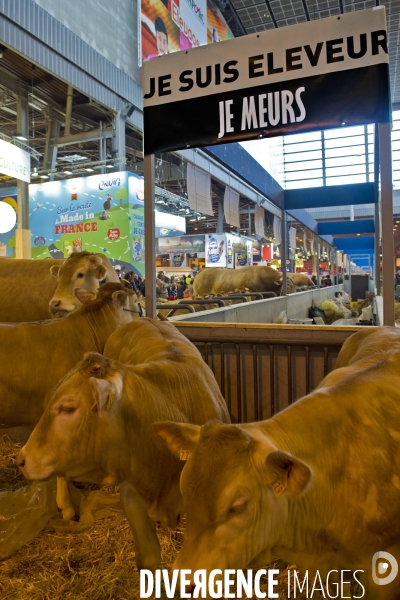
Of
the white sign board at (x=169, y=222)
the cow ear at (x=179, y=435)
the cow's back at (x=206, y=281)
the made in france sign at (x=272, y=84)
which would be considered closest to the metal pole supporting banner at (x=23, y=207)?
the white sign board at (x=169, y=222)

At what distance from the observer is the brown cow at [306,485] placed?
1.23 metres

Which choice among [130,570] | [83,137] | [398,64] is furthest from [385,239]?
[398,64]

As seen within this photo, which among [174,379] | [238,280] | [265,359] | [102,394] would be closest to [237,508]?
[102,394]

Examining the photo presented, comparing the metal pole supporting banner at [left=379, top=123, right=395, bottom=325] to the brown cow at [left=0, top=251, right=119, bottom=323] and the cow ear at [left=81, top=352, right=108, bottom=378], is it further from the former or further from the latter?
the brown cow at [left=0, top=251, right=119, bottom=323]

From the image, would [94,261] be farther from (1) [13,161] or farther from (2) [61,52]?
(2) [61,52]

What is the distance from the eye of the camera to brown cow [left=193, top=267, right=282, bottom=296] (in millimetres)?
9164

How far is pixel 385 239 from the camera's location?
9.45ft

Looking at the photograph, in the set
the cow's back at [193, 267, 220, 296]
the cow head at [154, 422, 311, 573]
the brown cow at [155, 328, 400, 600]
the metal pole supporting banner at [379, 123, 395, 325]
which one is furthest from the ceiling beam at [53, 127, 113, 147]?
the cow head at [154, 422, 311, 573]

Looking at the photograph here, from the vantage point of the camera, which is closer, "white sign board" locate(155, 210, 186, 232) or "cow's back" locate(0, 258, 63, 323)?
"cow's back" locate(0, 258, 63, 323)

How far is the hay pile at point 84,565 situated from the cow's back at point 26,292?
273 cm

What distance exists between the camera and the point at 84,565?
2215 millimetres

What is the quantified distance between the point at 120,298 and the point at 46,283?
2004mm

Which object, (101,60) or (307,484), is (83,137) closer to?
(101,60)

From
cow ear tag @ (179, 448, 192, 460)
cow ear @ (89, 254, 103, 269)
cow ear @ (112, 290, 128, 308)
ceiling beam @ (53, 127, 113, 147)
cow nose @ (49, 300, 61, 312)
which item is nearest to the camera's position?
cow ear tag @ (179, 448, 192, 460)
